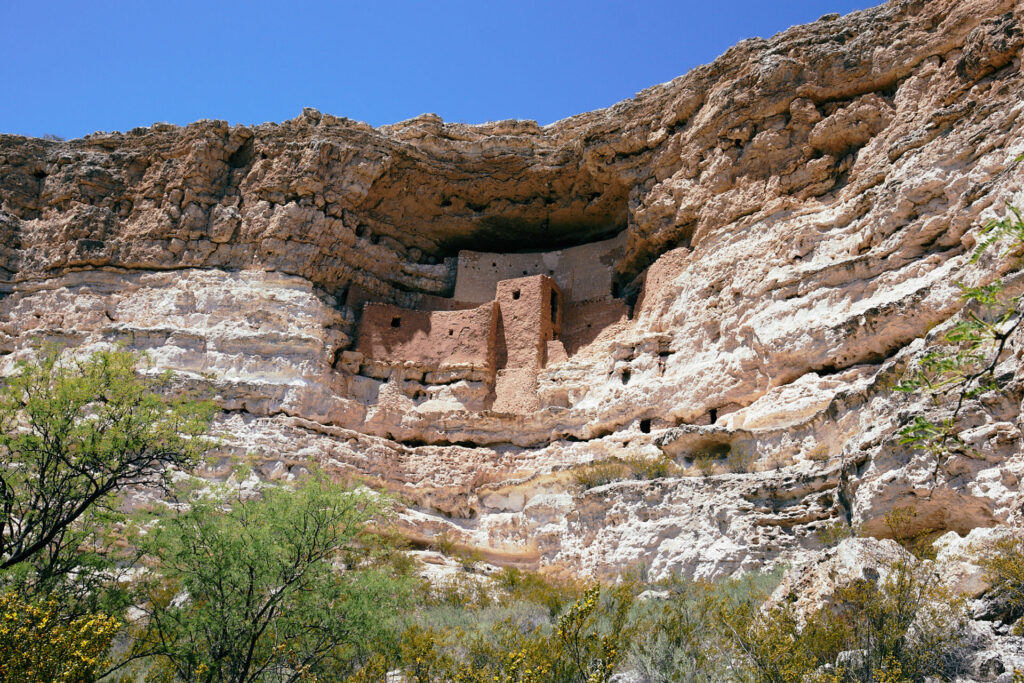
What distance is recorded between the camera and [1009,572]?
592 centimetres

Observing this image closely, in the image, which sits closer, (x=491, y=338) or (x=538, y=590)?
(x=538, y=590)

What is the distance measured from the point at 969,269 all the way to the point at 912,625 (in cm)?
676

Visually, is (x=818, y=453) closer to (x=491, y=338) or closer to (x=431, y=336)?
(x=491, y=338)

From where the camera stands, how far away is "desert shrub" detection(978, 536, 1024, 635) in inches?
229

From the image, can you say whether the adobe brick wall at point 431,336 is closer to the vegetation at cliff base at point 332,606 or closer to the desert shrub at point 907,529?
the vegetation at cliff base at point 332,606

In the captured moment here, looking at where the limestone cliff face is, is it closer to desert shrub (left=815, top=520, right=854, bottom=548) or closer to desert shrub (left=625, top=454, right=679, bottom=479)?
desert shrub (left=815, top=520, right=854, bottom=548)

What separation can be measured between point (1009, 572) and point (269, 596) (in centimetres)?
587

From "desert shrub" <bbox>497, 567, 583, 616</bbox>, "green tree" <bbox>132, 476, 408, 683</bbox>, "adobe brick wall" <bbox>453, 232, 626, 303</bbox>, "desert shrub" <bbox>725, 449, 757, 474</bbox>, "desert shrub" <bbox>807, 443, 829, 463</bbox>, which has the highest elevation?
"adobe brick wall" <bbox>453, 232, 626, 303</bbox>

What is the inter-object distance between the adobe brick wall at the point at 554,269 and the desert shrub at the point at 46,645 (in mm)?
15467

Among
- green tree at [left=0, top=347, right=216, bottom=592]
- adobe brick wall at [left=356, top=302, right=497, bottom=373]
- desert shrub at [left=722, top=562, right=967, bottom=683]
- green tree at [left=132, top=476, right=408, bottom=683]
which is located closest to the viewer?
desert shrub at [left=722, top=562, right=967, bottom=683]

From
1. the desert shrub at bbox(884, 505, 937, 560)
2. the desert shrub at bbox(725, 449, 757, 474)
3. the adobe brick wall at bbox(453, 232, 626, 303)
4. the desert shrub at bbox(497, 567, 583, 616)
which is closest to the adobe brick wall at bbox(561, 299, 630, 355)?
the adobe brick wall at bbox(453, 232, 626, 303)

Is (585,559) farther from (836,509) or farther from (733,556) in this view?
(836,509)

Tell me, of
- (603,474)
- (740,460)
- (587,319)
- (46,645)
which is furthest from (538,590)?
(587,319)

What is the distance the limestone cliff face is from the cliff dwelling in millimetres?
72
